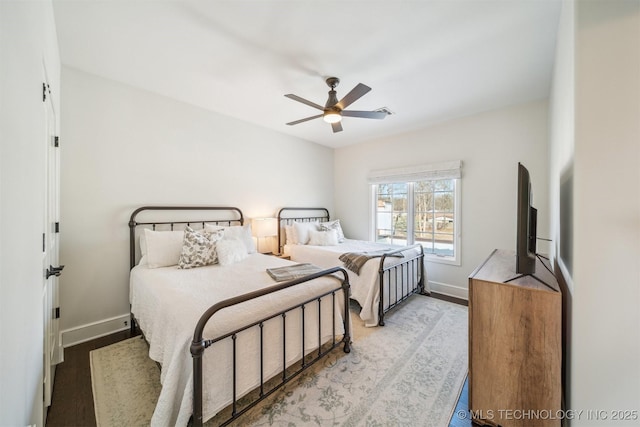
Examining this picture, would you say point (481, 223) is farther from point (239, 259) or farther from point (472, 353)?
point (239, 259)

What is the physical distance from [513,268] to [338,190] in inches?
148

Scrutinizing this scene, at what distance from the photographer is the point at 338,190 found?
529 cm

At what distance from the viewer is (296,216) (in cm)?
457

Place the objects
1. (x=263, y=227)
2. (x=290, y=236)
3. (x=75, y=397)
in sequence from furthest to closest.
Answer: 1. (x=290, y=236)
2. (x=263, y=227)
3. (x=75, y=397)

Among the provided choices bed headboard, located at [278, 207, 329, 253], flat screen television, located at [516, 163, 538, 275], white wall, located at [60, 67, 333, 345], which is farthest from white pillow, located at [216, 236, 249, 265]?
flat screen television, located at [516, 163, 538, 275]

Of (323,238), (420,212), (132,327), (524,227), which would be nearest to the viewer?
(524,227)

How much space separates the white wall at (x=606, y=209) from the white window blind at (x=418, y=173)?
259 cm

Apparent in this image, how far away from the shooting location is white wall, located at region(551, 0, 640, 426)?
1073 mm

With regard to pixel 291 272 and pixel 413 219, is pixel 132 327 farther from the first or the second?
pixel 413 219

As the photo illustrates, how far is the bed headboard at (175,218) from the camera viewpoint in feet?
8.73

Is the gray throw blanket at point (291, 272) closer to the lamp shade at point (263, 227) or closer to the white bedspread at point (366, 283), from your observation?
the white bedspread at point (366, 283)

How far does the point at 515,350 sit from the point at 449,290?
99.6 inches

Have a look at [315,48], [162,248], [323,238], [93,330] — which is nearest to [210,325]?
[162,248]

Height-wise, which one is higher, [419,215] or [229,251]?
[419,215]
